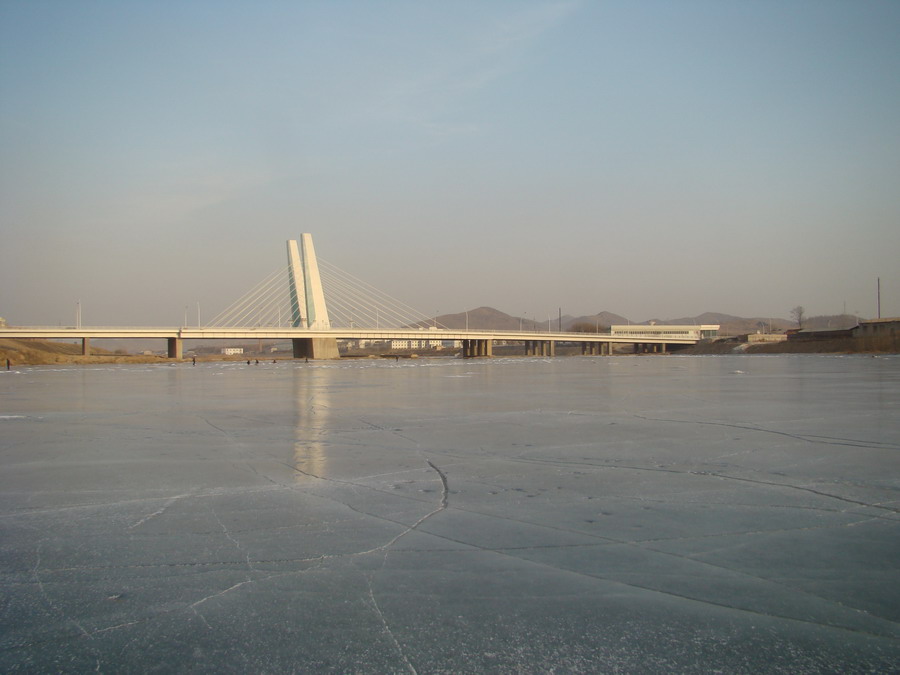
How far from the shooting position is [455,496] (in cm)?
556

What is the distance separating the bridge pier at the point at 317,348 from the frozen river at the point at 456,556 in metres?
83.8

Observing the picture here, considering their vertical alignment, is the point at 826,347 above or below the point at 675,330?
below

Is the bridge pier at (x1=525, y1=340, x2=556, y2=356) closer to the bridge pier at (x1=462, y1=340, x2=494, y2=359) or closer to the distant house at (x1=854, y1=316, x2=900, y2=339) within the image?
the bridge pier at (x1=462, y1=340, x2=494, y2=359)

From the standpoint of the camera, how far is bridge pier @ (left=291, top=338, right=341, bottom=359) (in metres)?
91.6

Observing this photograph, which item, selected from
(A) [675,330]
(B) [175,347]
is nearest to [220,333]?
(B) [175,347]

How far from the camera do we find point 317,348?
91875 mm

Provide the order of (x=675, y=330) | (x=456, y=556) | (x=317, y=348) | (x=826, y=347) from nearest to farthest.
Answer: (x=456, y=556) < (x=826, y=347) < (x=317, y=348) < (x=675, y=330)

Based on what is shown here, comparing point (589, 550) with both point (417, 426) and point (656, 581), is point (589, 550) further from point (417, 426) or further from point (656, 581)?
point (417, 426)

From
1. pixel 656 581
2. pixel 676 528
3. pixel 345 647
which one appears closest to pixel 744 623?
pixel 656 581

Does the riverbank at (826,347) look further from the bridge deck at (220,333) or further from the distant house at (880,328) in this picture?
Result: the bridge deck at (220,333)

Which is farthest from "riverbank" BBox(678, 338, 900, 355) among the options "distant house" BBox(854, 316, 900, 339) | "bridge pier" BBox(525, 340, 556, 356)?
"bridge pier" BBox(525, 340, 556, 356)

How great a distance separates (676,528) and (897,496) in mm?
2251

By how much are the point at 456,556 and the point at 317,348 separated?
89921 mm

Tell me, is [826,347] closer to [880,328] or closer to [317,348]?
[880,328]
